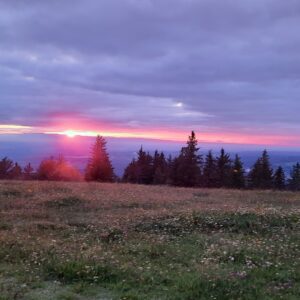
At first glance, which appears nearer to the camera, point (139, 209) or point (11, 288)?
point (11, 288)

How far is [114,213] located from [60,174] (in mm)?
47451

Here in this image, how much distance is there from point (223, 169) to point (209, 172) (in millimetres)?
2287

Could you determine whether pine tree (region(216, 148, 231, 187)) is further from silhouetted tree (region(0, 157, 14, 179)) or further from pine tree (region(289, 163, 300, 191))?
silhouetted tree (region(0, 157, 14, 179))

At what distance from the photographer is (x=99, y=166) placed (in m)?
71.1

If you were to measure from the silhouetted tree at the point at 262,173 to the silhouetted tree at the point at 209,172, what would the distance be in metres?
6.42

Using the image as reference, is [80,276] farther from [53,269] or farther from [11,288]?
[11,288]

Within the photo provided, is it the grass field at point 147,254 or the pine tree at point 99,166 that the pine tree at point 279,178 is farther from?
the grass field at point 147,254

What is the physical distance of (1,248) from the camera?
12.8 metres

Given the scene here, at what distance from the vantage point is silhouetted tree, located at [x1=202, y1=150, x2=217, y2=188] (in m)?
69.9

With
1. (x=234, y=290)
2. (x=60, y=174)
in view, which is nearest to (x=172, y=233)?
(x=234, y=290)

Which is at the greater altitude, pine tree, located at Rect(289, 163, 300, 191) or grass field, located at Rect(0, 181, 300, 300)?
pine tree, located at Rect(289, 163, 300, 191)

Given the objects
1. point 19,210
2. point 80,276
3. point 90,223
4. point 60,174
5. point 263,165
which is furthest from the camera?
point 263,165

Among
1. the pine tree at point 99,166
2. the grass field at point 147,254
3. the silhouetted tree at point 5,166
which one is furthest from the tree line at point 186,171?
the grass field at point 147,254

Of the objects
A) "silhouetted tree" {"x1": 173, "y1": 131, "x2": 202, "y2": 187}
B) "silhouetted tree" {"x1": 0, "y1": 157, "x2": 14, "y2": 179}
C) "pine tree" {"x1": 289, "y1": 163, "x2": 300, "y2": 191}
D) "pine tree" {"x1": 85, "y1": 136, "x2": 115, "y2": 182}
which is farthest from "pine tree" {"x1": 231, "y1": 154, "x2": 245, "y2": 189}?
"silhouetted tree" {"x1": 0, "y1": 157, "x2": 14, "y2": 179}
